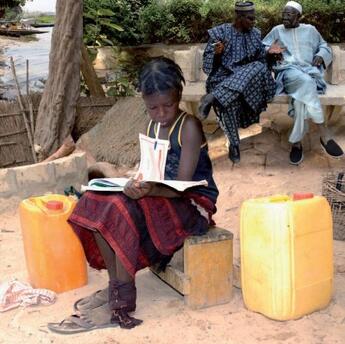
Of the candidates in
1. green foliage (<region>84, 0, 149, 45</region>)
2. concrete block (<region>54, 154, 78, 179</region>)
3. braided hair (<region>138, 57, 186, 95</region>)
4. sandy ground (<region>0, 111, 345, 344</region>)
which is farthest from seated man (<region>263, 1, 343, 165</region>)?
green foliage (<region>84, 0, 149, 45</region>)

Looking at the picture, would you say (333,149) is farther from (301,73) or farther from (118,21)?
(118,21)

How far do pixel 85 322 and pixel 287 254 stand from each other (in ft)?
3.48

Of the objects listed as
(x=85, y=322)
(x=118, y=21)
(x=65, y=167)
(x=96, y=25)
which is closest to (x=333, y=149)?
(x=65, y=167)

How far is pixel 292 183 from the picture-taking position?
5.15m

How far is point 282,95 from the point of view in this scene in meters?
5.39

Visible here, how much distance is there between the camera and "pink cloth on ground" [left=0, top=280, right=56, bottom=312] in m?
3.16

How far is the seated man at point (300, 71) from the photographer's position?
207 inches

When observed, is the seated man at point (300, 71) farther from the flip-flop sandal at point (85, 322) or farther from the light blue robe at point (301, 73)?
the flip-flop sandal at point (85, 322)

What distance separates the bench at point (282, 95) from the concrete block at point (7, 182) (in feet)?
5.97

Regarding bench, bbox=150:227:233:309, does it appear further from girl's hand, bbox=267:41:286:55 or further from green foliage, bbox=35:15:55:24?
green foliage, bbox=35:15:55:24

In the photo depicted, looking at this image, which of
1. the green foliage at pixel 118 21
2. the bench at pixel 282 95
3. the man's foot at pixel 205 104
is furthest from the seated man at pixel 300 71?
the green foliage at pixel 118 21

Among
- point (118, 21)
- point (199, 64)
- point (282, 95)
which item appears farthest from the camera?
point (118, 21)

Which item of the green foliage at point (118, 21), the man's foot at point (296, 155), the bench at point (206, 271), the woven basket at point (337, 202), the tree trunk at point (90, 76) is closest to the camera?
the bench at point (206, 271)

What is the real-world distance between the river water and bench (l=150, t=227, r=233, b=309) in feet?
19.4
